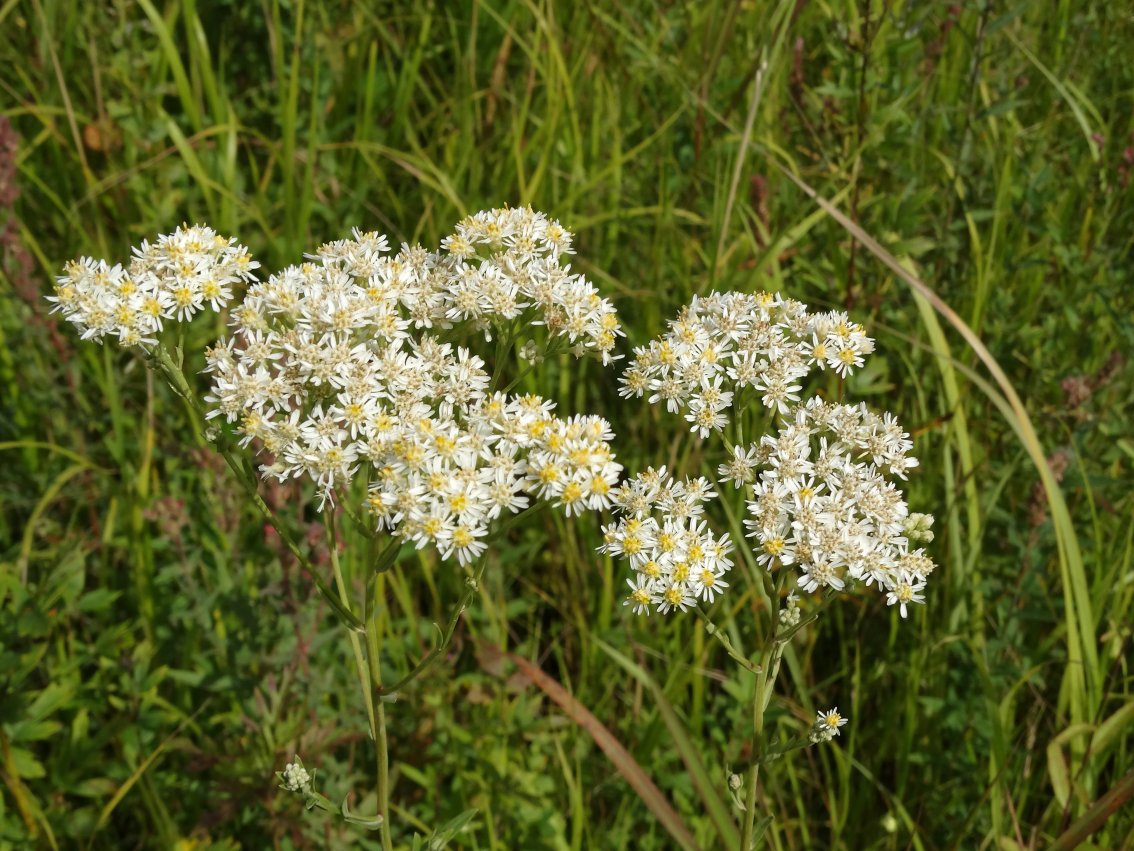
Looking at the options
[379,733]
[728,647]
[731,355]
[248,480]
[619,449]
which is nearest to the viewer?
[728,647]

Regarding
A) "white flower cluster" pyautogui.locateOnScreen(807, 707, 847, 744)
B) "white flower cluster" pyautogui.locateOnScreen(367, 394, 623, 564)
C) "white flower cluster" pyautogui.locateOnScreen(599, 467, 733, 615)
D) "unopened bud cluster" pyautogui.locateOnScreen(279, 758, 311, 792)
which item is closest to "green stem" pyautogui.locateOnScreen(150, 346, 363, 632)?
"white flower cluster" pyautogui.locateOnScreen(367, 394, 623, 564)

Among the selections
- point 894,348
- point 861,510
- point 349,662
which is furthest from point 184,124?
point 861,510

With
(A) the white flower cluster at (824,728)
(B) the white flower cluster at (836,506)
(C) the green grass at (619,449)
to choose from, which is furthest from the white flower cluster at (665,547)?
(C) the green grass at (619,449)

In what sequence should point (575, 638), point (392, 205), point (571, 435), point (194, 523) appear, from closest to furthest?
point (571, 435)
point (194, 523)
point (575, 638)
point (392, 205)

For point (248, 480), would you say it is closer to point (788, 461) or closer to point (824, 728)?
point (788, 461)

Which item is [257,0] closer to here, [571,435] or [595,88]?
[595,88]

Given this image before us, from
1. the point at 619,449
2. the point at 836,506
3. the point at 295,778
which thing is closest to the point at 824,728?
the point at 836,506
